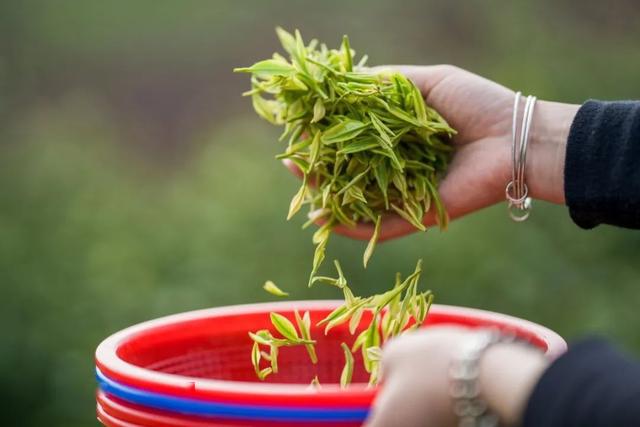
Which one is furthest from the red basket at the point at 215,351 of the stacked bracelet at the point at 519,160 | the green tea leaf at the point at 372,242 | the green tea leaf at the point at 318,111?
the green tea leaf at the point at 318,111

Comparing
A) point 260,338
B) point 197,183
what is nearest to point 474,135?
point 260,338

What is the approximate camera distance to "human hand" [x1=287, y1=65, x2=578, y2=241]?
145 centimetres

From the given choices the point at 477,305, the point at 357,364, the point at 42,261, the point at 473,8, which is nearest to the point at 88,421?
the point at 42,261

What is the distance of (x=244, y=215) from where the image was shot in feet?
8.75

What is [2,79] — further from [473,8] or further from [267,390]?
[267,390]

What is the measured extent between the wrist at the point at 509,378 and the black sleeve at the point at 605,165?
0.48 m

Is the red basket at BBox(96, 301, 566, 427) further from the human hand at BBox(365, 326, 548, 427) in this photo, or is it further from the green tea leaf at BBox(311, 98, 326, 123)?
the green tea leaf at BBox(311, 98, 326, 123)

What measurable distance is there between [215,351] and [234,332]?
44 mm

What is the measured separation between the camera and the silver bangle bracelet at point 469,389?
847 mm

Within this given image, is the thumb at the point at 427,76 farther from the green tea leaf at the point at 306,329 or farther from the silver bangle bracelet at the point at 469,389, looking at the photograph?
the silver bangle bracelet at the point at 469,389

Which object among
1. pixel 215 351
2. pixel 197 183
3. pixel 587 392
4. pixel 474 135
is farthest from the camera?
pixel 197 183

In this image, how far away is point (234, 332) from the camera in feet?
4.52

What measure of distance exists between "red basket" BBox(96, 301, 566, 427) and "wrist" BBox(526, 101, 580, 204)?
0.79ft

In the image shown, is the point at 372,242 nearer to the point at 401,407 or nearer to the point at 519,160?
the point at 519,160
